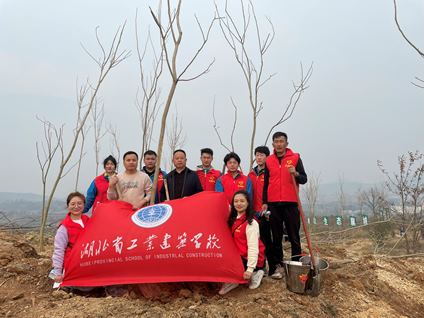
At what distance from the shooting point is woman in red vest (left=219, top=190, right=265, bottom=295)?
278 centimetres

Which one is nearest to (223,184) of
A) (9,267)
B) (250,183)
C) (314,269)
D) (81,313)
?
(250,183)

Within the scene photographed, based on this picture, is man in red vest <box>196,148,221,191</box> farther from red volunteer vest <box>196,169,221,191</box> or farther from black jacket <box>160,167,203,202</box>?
black jacket <box>160,167,203,202</box>

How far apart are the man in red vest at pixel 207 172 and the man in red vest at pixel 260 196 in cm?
45

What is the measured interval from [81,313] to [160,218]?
0.88 meters

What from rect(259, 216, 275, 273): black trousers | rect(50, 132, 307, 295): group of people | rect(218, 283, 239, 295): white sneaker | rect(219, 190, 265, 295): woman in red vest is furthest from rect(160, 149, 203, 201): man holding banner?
rect(218, 283, 239, 295): white sneaker

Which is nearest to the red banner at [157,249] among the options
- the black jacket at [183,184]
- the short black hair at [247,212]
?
the short black hair at [247,212]

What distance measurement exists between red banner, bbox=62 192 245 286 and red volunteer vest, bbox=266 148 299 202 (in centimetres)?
63

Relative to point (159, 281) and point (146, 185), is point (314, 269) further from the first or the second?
point (146, 185)

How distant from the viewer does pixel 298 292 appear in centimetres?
280

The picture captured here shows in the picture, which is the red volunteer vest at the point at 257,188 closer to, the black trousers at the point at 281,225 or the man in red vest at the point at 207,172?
the black trousers at the point at 281,225

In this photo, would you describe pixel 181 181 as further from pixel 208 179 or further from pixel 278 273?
pixel 278 273

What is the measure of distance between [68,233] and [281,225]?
1953 millimetres

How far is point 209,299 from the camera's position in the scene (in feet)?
9.00

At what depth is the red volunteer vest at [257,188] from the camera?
3572 millimetres
